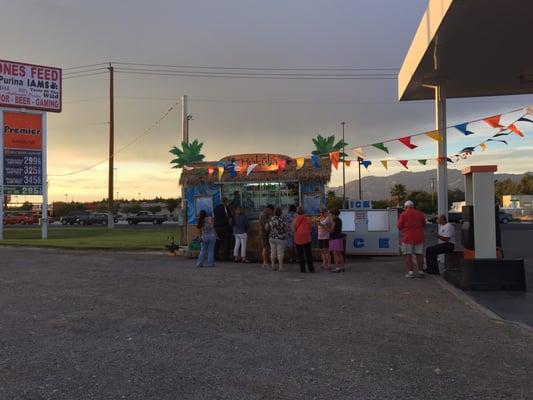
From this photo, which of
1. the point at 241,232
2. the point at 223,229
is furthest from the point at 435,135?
the point at 223,229

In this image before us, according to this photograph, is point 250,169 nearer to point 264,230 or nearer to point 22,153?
point 264,230

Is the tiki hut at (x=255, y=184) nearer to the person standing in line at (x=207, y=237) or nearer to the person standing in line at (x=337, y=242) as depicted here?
the person standing in line at (x=207, y=237)

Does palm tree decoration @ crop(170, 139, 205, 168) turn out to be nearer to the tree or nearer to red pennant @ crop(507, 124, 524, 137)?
red pennant @ crop(507, 124, 524, 137)

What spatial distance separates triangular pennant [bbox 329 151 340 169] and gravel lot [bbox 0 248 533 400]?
16.9 ft

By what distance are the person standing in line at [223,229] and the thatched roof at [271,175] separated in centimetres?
108

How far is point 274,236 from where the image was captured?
12.9 meters

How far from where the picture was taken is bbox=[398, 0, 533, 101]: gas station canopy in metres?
8.88

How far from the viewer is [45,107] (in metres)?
27.2

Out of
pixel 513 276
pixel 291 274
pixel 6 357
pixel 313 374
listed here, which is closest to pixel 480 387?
pixel 313 374

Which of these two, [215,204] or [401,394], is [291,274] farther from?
[401,394]

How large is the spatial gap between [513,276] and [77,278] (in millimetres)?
9030

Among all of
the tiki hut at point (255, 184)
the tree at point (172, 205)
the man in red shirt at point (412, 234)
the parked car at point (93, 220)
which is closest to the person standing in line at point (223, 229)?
the tiki hut at point (255, 184)

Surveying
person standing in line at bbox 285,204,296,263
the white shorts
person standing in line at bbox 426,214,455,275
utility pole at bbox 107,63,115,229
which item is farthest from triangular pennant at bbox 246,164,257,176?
utility pole at bbox 107,63,115,229

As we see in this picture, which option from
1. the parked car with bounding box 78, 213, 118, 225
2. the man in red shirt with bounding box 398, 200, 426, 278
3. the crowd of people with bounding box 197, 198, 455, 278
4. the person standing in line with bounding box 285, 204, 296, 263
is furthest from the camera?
the parked car with bounding box 78, 213, 118, 225
